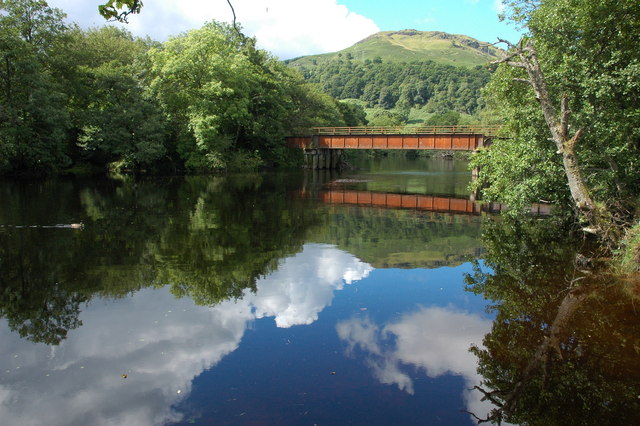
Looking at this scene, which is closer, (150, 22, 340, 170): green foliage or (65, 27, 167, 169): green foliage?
(65, 27, 167, 169): green foliage

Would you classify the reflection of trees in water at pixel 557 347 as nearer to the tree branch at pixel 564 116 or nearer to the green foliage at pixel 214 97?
the tree branch at pixel 564 116

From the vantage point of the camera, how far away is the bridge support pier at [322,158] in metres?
62.7

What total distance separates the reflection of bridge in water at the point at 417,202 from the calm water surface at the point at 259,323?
7186 millimetres

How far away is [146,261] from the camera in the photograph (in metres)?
14.7

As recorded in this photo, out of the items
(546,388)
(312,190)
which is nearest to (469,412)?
(546,388)

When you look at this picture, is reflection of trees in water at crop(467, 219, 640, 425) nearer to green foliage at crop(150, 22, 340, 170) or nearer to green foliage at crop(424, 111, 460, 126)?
green foliage at crop(150, 22, 340, 170)

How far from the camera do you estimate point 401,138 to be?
2170 inches

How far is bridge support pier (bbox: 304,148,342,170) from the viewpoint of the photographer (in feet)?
206

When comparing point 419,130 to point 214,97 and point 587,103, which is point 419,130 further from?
point 587,103

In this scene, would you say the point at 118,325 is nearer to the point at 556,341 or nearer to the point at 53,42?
the point at 556,341

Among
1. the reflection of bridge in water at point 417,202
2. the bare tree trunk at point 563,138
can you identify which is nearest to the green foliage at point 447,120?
the reflection of bridge in water at point 417,202

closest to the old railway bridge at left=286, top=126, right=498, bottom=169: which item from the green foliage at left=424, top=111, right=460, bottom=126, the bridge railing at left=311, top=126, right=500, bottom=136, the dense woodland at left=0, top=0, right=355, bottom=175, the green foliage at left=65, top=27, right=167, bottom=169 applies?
the bridge railing at left=311, top=126, right=500, bottom=136

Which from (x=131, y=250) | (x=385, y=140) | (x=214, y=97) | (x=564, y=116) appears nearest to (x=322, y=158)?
(x=385, y=140)

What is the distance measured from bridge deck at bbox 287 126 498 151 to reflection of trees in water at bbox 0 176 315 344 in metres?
28.0
